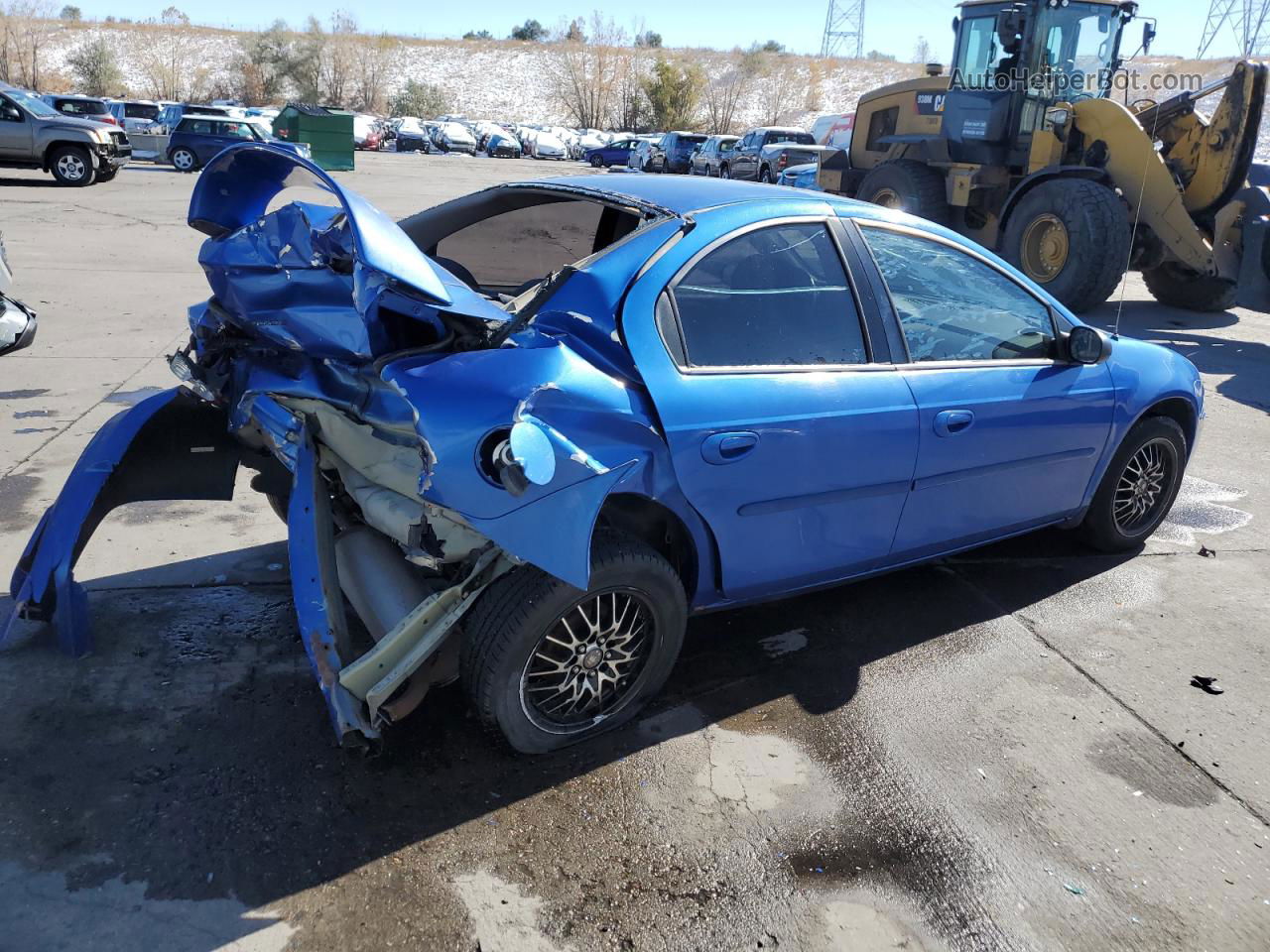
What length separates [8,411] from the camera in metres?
5.87

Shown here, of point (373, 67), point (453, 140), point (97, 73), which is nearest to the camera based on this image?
point (453, 140)

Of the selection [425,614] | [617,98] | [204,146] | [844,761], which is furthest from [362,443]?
[617,98]

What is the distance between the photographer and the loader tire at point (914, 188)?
12070 mm

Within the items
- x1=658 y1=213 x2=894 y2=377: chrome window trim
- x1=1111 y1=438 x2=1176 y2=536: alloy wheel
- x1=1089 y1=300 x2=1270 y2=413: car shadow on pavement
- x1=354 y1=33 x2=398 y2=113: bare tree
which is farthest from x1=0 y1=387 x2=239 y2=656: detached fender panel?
x1=354 y1=33 x2=398 y2=113: bare tree

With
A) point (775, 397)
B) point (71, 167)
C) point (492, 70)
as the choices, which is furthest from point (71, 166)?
point (492, 70)

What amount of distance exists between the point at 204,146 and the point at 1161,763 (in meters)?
29.1

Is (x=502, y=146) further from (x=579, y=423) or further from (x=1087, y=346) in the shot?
(x=579, y=423)

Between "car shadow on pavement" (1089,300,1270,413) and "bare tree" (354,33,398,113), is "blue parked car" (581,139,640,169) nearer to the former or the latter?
"car shadow on pavement" (1089,300,1270,413)

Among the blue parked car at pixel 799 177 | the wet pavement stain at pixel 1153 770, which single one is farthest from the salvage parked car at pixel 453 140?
the wet pavement stain at pixel 1153 770

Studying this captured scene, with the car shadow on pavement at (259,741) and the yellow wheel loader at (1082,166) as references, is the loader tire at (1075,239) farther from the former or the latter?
the car shadow on pavement at (259,741)

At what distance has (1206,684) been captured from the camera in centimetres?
374

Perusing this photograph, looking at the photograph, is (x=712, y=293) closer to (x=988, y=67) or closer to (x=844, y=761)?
(x=844, y=761)

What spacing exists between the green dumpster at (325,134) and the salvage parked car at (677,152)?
1191 centimetres

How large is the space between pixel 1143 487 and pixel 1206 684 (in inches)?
48.0
